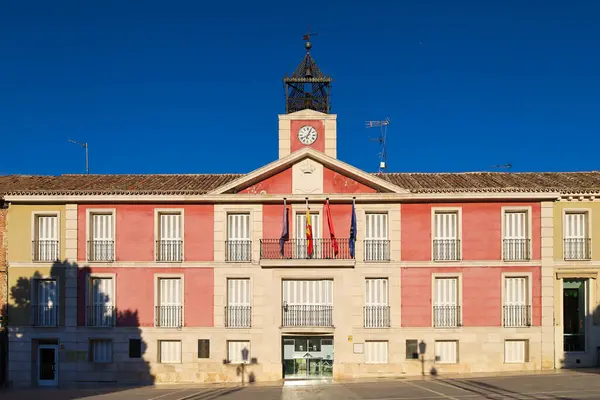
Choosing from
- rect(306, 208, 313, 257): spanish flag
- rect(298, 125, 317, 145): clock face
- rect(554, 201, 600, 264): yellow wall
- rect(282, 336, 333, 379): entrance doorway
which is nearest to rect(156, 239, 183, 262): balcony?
rect(306, 208, 313, 257): spanish flag

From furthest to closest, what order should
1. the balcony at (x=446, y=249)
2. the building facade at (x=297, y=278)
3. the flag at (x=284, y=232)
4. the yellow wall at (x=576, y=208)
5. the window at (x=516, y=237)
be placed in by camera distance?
the yellow wall at (x=576, y=208) < the balcony at (x=446, y=249) < the window at (x=516, y=237) < the building facade at (x=297, y=278) < the flag at (x=284, y=232)

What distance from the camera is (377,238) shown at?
1272 inches

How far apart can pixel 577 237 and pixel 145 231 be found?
21012mm

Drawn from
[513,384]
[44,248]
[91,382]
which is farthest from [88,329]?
[513,384]

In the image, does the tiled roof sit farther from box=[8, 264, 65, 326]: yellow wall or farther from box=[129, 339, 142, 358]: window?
box=[129, 339, 142, 358]: window

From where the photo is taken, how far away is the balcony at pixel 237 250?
1272 inches

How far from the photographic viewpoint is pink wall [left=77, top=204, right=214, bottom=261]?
32438 millimetres

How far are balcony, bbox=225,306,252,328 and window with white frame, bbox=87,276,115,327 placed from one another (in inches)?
218

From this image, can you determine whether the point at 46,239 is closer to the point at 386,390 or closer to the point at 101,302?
the point at 101,302

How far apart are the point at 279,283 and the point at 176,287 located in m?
5.04

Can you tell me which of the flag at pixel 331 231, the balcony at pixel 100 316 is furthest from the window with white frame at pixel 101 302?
the flag at pixel 331 231

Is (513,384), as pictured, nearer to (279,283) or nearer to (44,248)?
(279,283)

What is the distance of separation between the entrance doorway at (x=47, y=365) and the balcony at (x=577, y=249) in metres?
25.2

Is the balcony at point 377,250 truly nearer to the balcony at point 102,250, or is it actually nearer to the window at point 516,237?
the window at point 516,237
